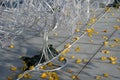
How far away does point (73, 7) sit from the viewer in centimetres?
480

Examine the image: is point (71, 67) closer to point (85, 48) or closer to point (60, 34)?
point (85, 48)

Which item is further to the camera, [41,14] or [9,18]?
[9,18]

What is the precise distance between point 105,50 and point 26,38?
2.01 meters

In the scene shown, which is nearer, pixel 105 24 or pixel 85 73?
pixel 85 73

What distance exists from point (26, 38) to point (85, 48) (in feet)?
5.12

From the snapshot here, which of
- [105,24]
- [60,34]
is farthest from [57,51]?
[105,24]

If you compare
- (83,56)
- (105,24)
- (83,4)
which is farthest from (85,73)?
(105,24)

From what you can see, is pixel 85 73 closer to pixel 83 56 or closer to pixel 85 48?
pixel 83 56

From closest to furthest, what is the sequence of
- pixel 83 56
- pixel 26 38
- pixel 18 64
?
pixel 18 64
pixel 83 56
pixel 26 38

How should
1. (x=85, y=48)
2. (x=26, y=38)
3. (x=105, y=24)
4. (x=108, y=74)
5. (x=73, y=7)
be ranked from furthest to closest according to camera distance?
(x=105, y=24) → (x=26, y=38) → (x=85, y=48) → (x=108, y=74) → (x=73, y=7)

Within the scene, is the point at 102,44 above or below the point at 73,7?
below

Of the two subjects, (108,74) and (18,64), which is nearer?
(108,74)

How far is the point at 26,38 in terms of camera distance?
24.6 ft

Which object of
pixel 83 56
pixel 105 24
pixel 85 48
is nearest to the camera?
pixel 83 56
